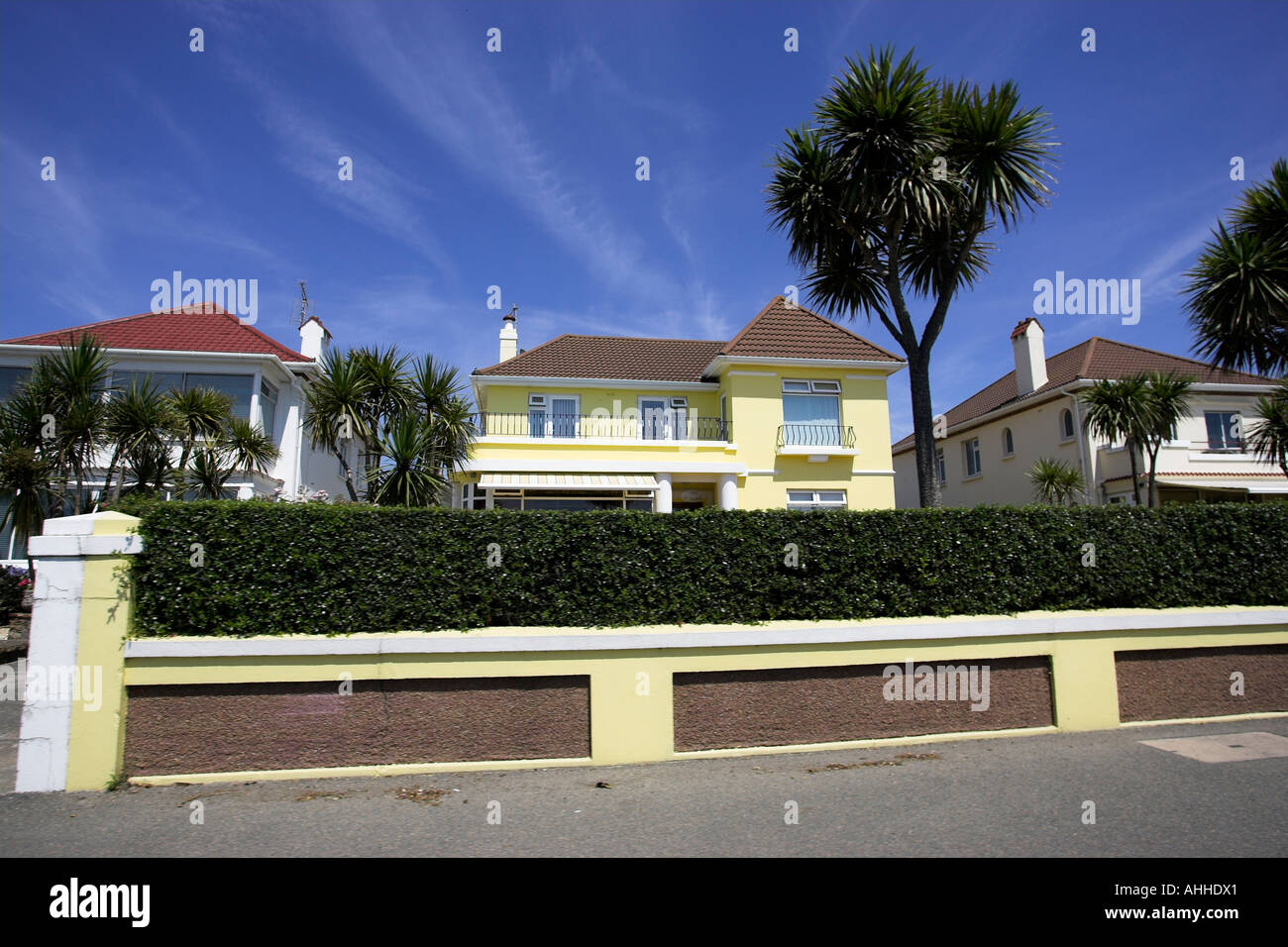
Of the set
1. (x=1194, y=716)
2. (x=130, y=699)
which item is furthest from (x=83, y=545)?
(x=1194, y=716)

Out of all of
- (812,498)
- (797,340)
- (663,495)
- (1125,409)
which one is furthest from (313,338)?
(1125,409)

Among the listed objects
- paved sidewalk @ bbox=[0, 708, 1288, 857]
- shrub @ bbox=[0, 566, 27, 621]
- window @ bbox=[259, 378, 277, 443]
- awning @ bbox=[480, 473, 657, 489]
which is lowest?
paved sidewalk @ bbox=[0, 708, 1288, 857]

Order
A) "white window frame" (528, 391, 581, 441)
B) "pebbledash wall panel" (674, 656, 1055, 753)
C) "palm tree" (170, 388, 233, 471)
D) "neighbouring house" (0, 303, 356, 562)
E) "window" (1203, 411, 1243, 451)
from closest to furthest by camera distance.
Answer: "pebbledash wall panel" (674, 656, 1055, 753) → "palm tree" (170, 388, 233, 471) → "neighbouring house" (0, 303, 356, 562) → "white window frame" (528, 391, 581, 441) → "window" (1203, 411, 1243, 451)

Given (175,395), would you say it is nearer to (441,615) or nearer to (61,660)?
(61,660)

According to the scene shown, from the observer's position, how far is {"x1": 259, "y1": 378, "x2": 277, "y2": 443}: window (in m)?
18.5

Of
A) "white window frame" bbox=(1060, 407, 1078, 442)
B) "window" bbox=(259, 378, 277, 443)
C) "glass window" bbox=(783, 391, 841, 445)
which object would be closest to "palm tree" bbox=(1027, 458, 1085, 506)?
"white window frame" bbox=(1060, 407, 1078, 442)

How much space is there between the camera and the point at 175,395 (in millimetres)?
13320

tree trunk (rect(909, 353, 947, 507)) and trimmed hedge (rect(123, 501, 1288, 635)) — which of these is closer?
trimmed hedge (rect(123, 501, 1288, 635))

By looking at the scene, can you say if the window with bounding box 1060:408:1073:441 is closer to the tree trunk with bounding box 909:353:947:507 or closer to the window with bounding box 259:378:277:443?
the tree trunk with bounding box 909:353:947:507

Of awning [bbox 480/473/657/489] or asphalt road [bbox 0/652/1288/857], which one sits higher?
awning [bbox 480/473/657/489]

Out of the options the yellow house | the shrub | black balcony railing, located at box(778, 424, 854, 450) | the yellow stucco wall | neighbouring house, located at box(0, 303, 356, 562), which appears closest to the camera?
the shrub

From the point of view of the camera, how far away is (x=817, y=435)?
2134 centimetres

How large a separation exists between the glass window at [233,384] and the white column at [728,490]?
13169 mm
